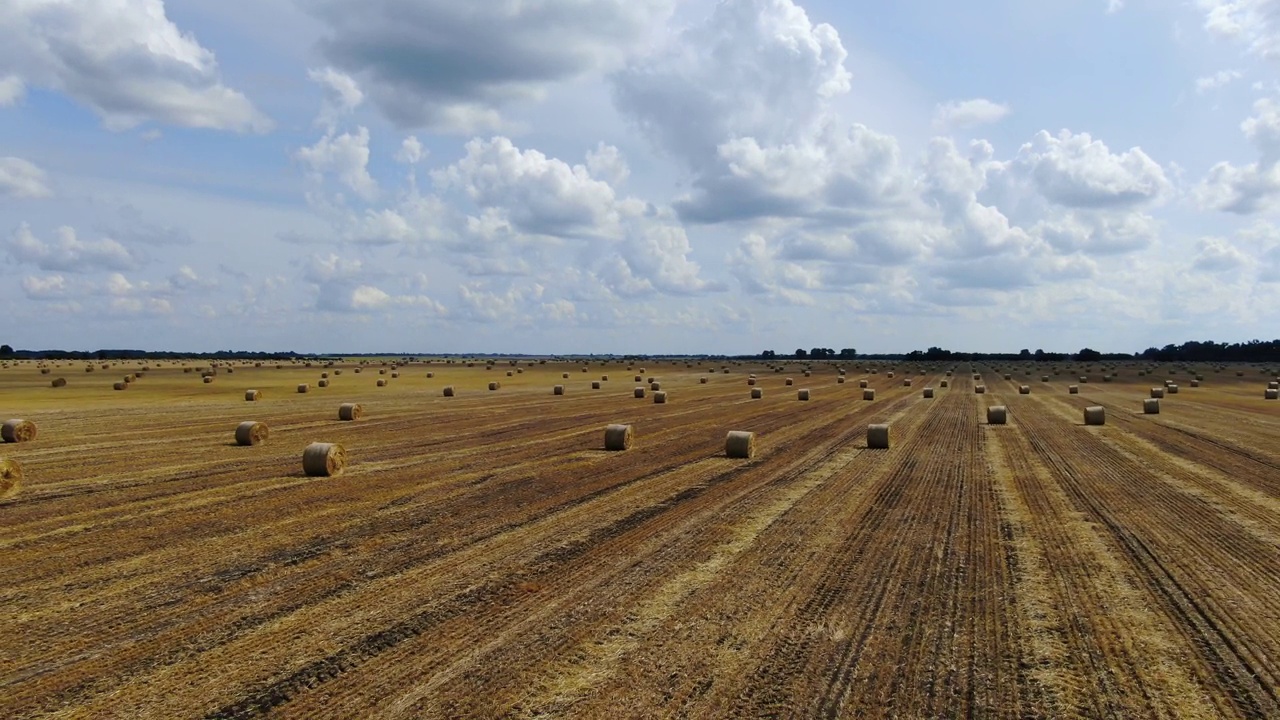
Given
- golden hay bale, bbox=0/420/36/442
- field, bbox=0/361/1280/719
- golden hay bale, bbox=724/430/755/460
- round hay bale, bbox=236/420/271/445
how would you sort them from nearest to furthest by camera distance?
field, bbox=0/361/1280/719
golden hay bale, bbox=724/430/755/460
round hay bale, bbox=236/420/271/445
golden hay bale, bbox=0/420/36/442

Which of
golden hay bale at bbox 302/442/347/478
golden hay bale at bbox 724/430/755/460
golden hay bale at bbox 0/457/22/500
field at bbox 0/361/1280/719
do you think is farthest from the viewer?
golden hay bale at bbox 724/430/755/460

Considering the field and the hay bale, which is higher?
the hay bale

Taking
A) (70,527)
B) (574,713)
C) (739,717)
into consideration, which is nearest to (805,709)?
Result: (739,717)

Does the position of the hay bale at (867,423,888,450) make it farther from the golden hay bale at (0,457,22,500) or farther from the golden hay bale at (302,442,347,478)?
the golden hay bale at (0,457,22,500)

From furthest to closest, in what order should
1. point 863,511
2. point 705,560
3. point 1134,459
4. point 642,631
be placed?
point 1134,459 < point 863,511 < point 705,560 < point 642,631

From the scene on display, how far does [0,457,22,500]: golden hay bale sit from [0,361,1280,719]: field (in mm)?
544

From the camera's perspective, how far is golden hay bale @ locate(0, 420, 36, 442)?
75.3 feet

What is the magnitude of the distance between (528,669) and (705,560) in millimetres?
4019

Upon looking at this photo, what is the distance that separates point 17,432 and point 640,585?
2304 centimetres

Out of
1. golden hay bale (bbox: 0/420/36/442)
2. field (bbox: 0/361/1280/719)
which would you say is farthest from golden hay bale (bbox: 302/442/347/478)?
golden hay bale (bbox: 0/420/36/442)

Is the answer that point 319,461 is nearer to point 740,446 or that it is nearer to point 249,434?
point 249,434

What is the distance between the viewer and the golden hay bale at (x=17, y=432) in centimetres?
2295

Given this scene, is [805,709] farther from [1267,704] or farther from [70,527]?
[70,527]

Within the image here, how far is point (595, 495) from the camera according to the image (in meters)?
15.4
